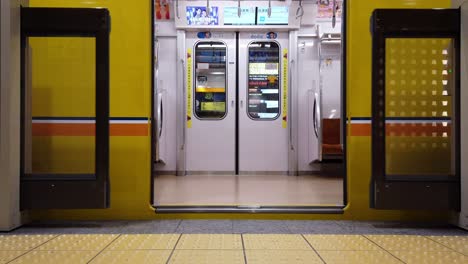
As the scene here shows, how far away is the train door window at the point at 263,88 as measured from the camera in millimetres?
7352

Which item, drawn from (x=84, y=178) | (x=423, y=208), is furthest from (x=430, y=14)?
(x=84, y=178)

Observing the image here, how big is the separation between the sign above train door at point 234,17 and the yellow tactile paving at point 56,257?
5.02 meters

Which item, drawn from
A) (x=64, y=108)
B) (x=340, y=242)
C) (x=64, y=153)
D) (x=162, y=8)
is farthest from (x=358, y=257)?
(x=162, y=8)

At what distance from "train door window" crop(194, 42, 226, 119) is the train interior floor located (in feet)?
12.2

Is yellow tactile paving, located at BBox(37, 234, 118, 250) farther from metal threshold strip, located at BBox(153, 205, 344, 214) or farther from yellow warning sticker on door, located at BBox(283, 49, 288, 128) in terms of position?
yellow warning sticker on door, located at BBox(283, 49, 288, 128)

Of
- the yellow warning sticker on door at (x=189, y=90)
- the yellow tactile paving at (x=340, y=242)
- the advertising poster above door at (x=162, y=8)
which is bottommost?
the yellow tactile paving at (x=340, y=242)

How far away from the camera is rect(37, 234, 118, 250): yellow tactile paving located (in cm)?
289

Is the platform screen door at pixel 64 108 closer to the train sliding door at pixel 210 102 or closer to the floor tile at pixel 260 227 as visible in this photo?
the floor tile at pixel 260 227

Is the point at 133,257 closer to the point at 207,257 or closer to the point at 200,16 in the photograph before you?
the point at 207,257

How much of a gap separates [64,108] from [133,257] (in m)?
1.75

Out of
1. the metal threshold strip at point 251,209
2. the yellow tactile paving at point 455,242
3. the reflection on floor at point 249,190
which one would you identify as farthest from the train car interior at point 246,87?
the yellow tactile paving at point 455,242

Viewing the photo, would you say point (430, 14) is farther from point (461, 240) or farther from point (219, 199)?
point (219, 199)

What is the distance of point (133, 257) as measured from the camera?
8.71ft

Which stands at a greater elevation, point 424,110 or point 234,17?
point 234,17
